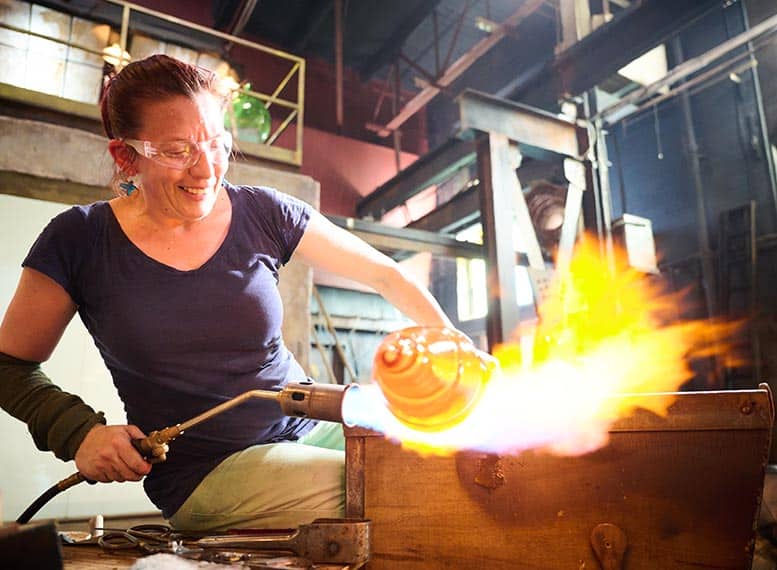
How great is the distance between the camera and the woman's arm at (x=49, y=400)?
1.26m

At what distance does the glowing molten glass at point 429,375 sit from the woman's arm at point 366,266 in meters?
0.77

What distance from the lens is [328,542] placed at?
1140mm

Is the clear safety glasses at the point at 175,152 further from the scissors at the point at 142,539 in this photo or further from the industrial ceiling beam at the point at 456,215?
the industrial ceiling beam at the point at 456,215

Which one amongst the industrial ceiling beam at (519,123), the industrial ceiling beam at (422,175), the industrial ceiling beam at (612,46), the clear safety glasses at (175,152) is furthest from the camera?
the industrial ceiling beam at (422,175)

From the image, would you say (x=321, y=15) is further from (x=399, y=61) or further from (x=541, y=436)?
(x=541, y=436)

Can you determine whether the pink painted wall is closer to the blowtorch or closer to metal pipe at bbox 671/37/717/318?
metal pipe at bbox 671/37/717/318

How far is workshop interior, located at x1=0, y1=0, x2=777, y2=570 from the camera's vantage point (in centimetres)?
104

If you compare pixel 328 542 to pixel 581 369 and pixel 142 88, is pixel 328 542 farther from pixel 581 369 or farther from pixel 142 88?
pixel 581 369

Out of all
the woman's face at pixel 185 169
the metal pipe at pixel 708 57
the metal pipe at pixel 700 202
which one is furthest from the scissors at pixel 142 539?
the metal pipe at pixel 700 202

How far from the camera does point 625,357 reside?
5047 millimetres

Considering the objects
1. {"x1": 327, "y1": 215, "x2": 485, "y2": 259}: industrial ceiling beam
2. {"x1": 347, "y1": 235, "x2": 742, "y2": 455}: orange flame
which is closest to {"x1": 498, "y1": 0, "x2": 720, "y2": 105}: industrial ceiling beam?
{"x1": 347, "y1": 235, "x2": 742, "y2": 455}: orange flame

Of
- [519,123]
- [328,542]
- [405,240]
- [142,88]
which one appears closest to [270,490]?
[328,542]

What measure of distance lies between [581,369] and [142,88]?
357 cm

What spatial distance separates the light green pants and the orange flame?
24cm
